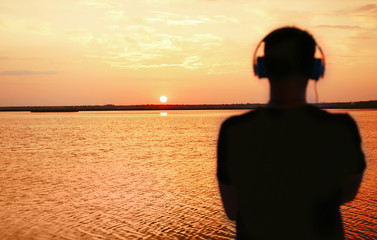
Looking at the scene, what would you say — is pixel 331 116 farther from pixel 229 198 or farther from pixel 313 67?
pixel 229 198

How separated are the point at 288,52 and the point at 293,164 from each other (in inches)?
19.5

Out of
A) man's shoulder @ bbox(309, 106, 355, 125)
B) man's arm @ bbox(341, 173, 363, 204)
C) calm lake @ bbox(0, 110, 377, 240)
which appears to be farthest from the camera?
calm lake @ bbox(0, 110, 377, 240)

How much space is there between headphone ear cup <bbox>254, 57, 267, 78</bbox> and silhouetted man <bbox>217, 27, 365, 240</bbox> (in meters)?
0.04

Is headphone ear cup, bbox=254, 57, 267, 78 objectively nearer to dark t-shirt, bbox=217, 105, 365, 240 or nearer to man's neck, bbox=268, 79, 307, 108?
man's neck, bbox=268, 79, 307, 108

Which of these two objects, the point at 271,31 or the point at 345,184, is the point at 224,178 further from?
the point at 271,31

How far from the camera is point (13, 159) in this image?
21.7m

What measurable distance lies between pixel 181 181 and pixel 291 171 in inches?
518

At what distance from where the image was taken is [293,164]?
1.72m

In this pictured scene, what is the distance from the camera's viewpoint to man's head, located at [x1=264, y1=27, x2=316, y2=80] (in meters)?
1.73

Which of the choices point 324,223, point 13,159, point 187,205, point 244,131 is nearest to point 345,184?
point 324,223

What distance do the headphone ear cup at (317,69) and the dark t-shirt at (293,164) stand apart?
9.3 inches

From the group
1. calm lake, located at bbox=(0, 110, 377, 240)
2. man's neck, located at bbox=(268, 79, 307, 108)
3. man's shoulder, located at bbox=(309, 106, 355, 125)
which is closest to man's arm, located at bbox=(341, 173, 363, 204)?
man's shoulder, located at bbox=(309, 106, 355, 125)

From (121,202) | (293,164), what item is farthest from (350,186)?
(121,202)

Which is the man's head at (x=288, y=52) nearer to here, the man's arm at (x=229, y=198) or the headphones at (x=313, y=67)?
the headphones at (x=313, y=67)
